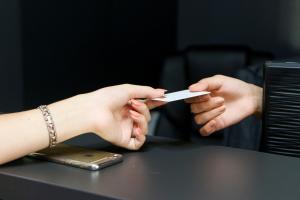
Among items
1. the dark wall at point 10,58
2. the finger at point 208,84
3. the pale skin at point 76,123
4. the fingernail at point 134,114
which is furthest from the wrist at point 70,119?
the dark wall at point 10,58

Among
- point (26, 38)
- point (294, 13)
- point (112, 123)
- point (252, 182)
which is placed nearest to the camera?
point (252, 182)

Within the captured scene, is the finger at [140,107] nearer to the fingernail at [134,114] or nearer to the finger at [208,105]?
the fingernail at [134,114]

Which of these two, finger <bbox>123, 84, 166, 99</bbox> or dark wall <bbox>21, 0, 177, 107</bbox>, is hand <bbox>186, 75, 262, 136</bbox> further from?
dark wall <bbox>21, 0, 177, 107</bbox>

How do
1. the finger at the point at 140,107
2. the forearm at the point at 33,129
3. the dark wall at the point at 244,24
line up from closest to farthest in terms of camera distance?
the forearm at the point at 33,129
the finger at the point at 140,107
the dark wall at the point at 244,24

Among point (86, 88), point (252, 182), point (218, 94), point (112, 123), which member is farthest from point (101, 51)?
point (252, 182)

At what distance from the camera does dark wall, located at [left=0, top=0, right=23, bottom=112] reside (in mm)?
1697

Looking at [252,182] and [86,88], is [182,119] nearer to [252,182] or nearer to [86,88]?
[86,88]

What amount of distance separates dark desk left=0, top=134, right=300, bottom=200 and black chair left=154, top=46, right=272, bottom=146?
4.14 ft

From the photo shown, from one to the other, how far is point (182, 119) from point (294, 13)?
34.8 inches

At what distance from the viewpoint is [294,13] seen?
2443 mm

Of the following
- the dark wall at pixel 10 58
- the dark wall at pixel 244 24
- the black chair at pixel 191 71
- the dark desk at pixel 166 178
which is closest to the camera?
the dark desk at pixel 166 178

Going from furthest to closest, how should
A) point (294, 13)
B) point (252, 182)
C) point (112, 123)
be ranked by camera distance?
point (294, 13) < point (112, 123) < point (252, 182)

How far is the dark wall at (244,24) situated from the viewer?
2473 mm

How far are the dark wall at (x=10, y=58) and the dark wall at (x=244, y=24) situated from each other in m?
1.21
